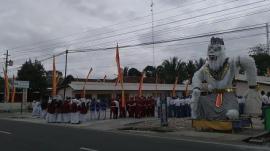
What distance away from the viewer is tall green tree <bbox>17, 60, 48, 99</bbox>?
74.7m

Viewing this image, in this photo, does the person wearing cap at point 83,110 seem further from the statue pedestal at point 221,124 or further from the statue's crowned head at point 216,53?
the statue's crowned head at point 216,53

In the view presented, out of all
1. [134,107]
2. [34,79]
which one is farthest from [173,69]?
[134,107]

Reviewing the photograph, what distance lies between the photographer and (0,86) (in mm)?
80812

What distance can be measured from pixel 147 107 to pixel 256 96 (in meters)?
12.5

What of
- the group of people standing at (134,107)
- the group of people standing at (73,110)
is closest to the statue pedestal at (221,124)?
the group of people standing at (134,107)

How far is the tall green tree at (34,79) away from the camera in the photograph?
245ft

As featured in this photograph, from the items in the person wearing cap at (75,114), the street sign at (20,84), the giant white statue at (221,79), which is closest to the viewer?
the giant white statue at (221,79)

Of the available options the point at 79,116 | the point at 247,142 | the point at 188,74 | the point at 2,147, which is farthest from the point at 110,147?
the point at 188,74

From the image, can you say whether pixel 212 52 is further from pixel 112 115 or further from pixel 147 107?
pixel 112 115

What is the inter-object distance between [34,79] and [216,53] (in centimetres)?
5716

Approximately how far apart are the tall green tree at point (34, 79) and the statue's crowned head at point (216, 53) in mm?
55920

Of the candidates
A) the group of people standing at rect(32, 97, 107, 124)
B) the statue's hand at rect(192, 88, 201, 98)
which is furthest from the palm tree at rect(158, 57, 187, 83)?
the statue's hand at rect(192, 88, 201, 98)

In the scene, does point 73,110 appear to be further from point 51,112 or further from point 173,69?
point 173,69

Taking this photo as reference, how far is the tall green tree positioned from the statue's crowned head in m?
55.9
